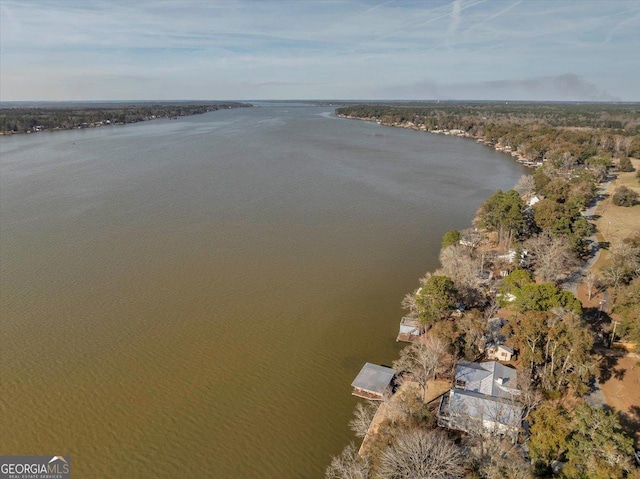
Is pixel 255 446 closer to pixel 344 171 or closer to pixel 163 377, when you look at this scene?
pixel 163 377

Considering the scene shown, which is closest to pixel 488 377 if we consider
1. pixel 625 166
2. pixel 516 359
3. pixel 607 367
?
pixel 516 359

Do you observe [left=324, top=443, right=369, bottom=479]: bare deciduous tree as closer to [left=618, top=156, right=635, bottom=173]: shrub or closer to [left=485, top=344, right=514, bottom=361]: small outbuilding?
[left=485, top=344, right=514, bottom=361]: small outbuilding

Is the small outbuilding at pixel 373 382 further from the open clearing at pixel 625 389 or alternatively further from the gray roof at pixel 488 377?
the open clearing at pixel 625 389

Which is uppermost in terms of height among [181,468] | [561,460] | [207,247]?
[207,247]

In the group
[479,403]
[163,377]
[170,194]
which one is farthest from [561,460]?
[170,194]

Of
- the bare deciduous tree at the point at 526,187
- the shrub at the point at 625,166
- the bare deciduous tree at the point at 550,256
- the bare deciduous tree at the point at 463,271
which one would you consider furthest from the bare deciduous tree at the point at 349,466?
the shrub at the point at 625,166

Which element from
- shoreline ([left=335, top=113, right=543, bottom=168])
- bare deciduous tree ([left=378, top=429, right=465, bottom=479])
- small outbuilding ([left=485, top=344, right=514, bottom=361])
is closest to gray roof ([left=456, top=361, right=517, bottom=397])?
small outbuilding ([left=485, top=344, right=514, bottom=361])
